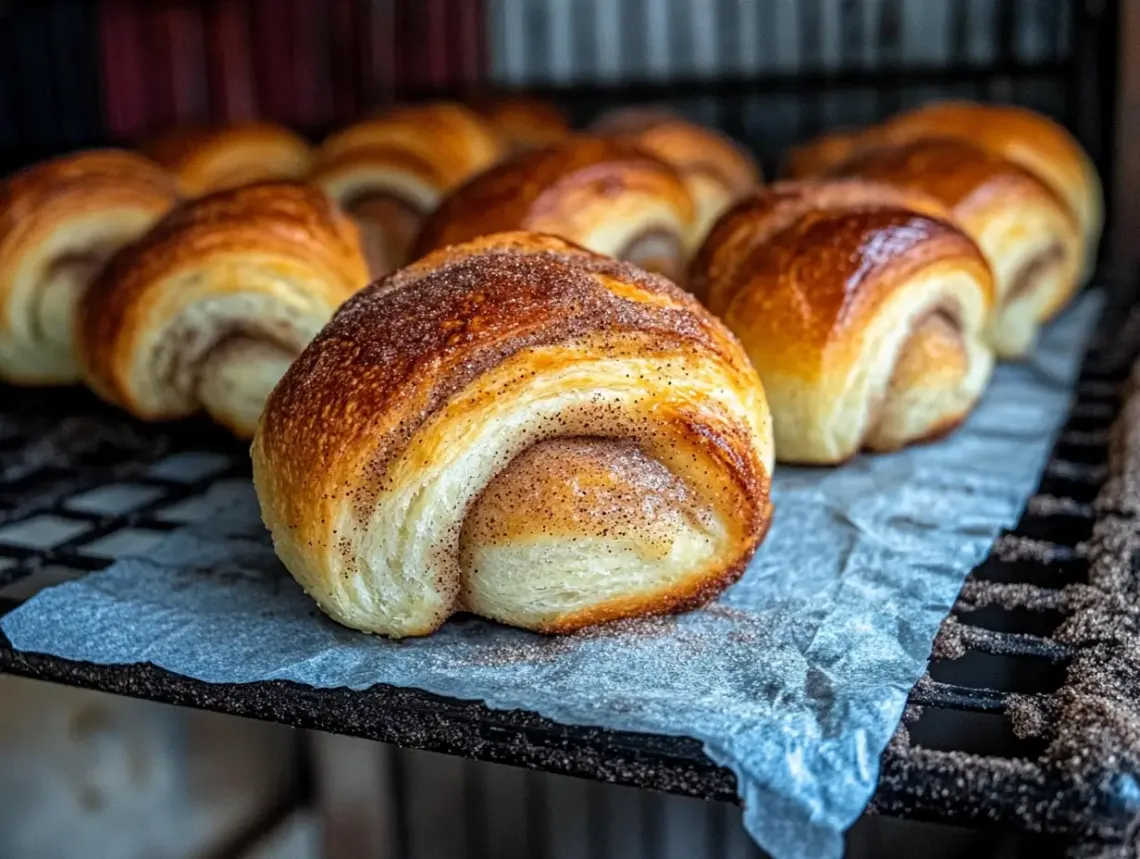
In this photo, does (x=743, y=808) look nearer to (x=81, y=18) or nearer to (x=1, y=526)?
(x=1, y=526)

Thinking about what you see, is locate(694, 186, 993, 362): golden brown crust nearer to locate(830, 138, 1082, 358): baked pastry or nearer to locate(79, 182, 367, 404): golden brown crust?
locate(830, 138, 1082, 358): baked pastry

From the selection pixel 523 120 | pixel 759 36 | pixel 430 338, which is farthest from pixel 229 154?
pixel 430 338

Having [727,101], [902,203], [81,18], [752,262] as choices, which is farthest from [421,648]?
[81,18]

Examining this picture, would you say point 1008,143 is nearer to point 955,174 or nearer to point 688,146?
point 955,174

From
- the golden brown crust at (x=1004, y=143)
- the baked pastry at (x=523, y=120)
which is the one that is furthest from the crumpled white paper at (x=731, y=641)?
the baked pastry at (x=523, y=120)

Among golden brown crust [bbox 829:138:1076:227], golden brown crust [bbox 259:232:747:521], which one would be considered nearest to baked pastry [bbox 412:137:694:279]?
golden brown crust [bbox 829:138:1076:227]
